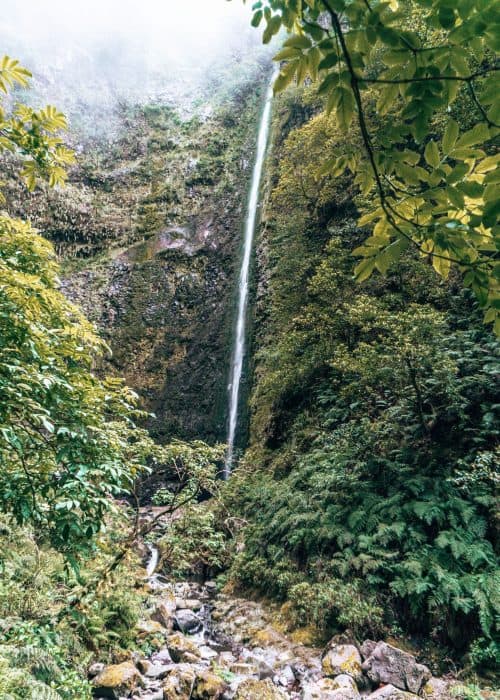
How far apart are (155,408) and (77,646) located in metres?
8.98

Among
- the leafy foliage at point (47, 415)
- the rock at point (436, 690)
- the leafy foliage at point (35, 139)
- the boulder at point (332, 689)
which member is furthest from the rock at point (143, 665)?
the leafy foliage at point (35, 139)

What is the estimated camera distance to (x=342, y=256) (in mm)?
6484

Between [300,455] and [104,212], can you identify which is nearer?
[300,455]

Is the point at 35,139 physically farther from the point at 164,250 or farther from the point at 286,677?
the point at 164,250

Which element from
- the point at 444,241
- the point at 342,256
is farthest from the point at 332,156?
the point at 342,256

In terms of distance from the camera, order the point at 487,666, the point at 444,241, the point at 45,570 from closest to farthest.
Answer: the point at 444,241, the point at 487,666, the point at 45,570

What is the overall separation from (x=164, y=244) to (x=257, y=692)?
13.5 meters

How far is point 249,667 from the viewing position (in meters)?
3.62

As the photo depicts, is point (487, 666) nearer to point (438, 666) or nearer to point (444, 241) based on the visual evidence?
point (438, 666)

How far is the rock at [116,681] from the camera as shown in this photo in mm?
3002

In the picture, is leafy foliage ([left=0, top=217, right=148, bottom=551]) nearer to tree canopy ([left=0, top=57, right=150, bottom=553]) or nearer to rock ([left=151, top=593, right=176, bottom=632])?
tree canopy ([left=0, top=57, right=150, bottom=553])

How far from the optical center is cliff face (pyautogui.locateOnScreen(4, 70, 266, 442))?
12273 mm

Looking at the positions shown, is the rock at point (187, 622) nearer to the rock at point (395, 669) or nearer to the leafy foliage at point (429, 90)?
the rock at point (395, 669)

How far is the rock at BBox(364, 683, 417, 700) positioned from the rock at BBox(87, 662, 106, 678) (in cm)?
219
